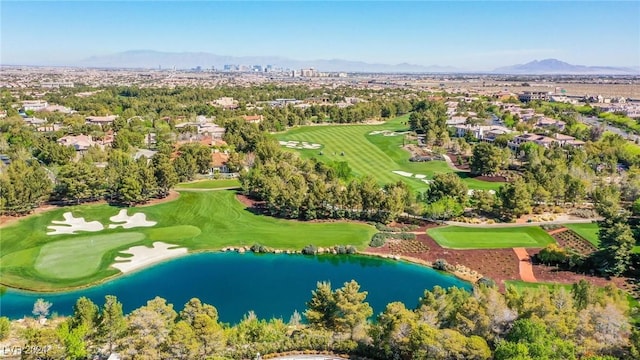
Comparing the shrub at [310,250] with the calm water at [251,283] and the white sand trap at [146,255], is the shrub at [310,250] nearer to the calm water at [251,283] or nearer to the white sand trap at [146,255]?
the calm water at [251,283]

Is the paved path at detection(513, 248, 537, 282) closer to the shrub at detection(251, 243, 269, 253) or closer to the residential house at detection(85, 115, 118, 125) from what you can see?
the shrub at detection(251, 243, 269, 253)

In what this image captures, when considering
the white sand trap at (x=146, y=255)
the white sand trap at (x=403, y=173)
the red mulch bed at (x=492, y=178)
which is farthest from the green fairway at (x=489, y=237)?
the white sand trap at (x=146, y=255)

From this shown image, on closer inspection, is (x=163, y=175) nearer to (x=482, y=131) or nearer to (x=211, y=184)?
(x=211, y=184)

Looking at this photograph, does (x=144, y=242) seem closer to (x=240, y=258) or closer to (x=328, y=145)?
(x=240, y=258)

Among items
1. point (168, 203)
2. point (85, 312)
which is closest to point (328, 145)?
point (168, 203)

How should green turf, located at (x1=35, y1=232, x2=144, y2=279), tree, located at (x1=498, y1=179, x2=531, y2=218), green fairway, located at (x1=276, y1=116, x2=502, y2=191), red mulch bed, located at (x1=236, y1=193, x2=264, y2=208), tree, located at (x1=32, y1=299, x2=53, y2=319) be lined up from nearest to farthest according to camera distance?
1. tree, located at (x1=32, y1=299, x2=53, y2=319)
2. green turf, located at (x1=35, y1=232, x2=144, y2=279)
3. tree, located at (x1=498, y1=179, x2=531, y2=218)
4. red mulch bed, located at (x1=236, y1=193, x2=264, y2=208)
5. green fairway, located at (x1=276, y1=116, x2=502, y2=191)

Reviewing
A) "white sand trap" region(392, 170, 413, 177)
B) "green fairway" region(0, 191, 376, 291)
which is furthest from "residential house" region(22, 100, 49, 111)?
"white sand trap" region(392, 170, 413, 177)

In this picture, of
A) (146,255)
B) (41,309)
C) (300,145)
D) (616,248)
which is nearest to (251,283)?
(146,255)
